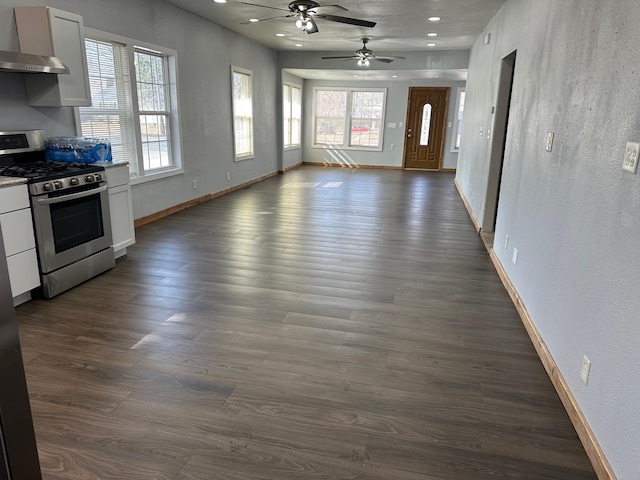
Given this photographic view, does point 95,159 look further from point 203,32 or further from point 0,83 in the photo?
point 203,32

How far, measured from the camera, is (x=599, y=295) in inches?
72.6

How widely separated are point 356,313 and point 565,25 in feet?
7.34

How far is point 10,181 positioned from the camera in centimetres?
282

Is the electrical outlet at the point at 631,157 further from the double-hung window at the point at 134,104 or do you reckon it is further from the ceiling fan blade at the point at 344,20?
the double-hung window at the point at 134,104

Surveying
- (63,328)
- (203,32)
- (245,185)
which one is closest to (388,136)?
(245,185)

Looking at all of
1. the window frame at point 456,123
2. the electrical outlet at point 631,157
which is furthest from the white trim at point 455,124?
the electrical outlet at point 631,157

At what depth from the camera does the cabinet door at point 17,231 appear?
2820 mm

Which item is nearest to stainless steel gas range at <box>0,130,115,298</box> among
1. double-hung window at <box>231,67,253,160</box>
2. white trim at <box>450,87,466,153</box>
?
double-hung window at <box>231,67,253,160</box>

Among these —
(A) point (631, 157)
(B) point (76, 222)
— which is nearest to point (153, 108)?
(B) point (76, 222)

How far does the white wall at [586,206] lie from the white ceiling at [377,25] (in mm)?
→ 2096

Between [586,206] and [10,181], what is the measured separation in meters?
3.36

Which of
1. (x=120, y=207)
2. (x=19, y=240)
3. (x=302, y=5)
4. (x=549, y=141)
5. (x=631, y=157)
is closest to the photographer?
(x=631, y=157)

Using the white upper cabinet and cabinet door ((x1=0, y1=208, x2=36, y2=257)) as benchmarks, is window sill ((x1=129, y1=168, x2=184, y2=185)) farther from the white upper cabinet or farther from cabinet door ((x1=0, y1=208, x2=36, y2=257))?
cabinet door ((x1=0, y1=208, x2=36, y2=257))

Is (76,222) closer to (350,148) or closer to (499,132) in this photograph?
(499,132)
